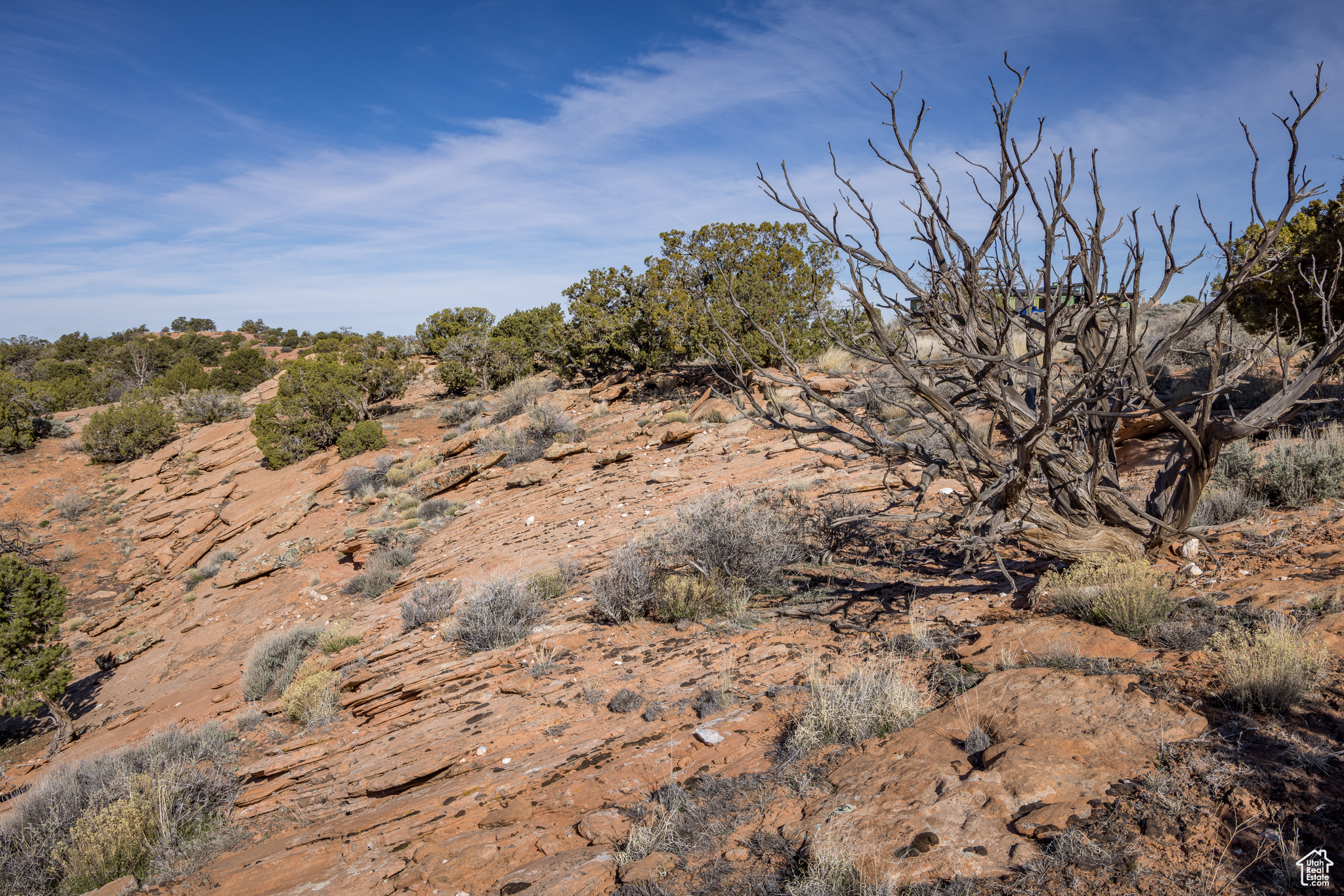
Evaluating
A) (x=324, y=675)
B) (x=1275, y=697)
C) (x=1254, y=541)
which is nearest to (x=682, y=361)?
(x=324, y=675)

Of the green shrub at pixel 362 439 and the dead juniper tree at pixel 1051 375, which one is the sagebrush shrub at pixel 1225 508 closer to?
the dead juniper tree at pixel 1051 375

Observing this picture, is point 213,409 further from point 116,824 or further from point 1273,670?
point 1273,670

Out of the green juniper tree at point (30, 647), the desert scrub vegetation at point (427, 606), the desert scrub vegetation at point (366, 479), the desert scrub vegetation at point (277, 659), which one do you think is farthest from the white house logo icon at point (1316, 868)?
the desert scrub vegetation at point (366, 479)

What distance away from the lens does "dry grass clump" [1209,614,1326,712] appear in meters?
2.96

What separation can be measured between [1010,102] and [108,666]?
15.3 metres

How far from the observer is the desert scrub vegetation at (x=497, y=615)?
21.2ft

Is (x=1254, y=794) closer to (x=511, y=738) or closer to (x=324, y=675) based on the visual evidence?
(x=511, y=738)

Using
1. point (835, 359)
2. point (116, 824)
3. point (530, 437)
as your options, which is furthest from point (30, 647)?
point (835, 359)

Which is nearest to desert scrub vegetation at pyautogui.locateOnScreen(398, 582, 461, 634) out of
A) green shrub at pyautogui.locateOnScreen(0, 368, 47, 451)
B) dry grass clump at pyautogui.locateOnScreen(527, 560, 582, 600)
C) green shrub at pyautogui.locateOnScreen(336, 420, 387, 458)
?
dry grass clump at pyautogui.locateOnScreen(527, 560, 582, 600)

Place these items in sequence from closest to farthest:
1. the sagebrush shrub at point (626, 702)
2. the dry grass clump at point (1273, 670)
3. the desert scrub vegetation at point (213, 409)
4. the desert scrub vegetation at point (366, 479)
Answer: the dry grass clump at point (1273, 670) < the sagebrush shrub at point (626, 702) < the desert scrub vegetation at point (366, 479) < the desert scrub vegetation at point (213, 409)

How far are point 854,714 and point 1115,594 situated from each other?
6.53 feet

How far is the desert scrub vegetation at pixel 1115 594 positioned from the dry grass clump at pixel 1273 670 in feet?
2.52

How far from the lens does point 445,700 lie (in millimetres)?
5688

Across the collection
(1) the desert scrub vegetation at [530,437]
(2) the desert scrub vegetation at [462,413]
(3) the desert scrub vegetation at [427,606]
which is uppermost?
(2) the desert scrub vegetation at [462,413]
